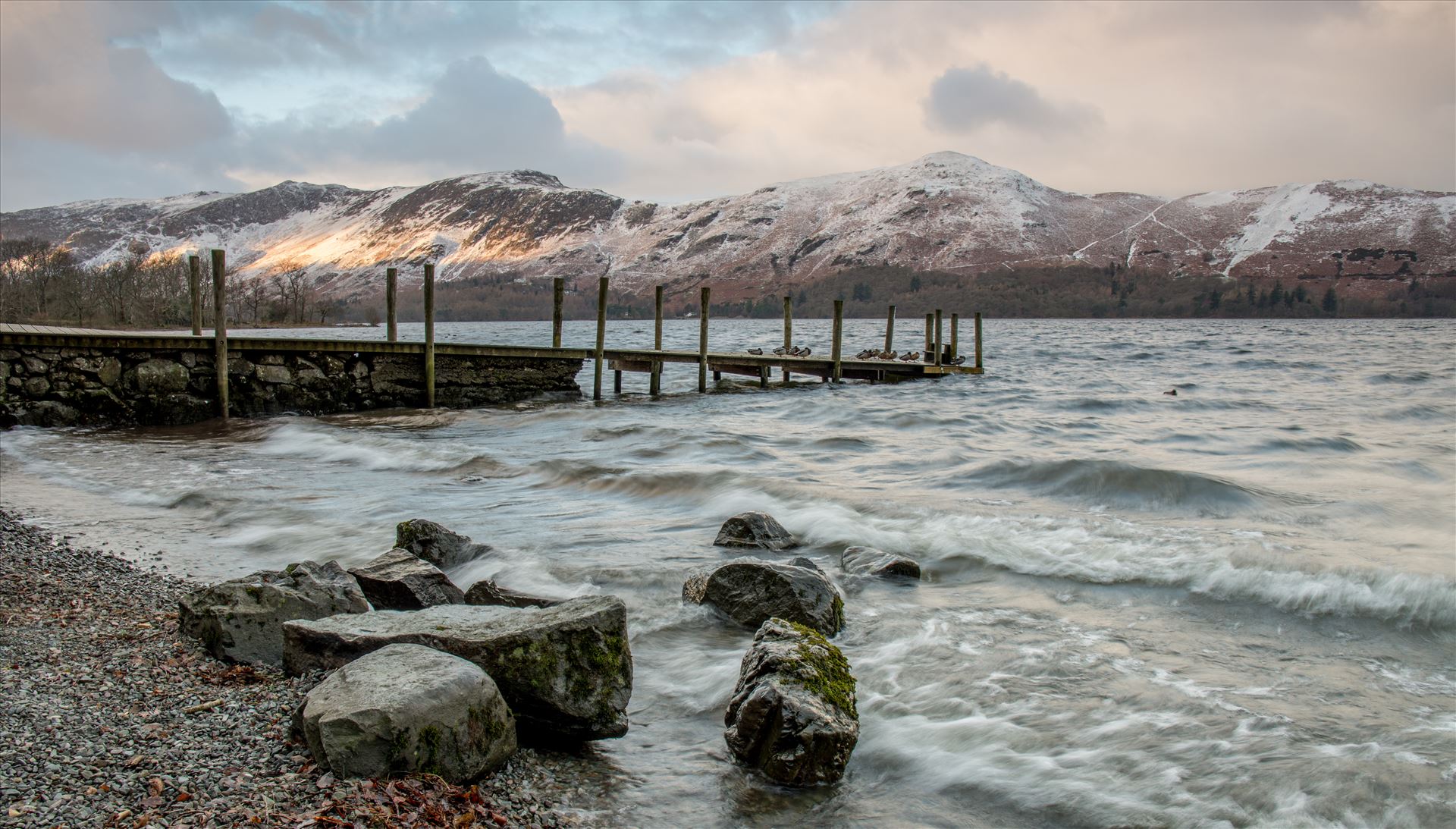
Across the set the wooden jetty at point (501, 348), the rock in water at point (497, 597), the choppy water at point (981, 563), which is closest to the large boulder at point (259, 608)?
the rock in water at point (497, 597)

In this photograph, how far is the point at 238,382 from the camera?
20.5m

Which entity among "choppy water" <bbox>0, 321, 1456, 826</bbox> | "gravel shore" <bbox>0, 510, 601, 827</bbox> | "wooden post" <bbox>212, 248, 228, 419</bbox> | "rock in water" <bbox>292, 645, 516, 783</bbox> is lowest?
"choppy water" <bbox>0, 321, 1456, 826</bbox>

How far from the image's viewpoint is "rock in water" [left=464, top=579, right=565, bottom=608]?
6473 millimetres

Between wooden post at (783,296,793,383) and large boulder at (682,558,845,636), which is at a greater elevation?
wooden post at (783,296,793,383)

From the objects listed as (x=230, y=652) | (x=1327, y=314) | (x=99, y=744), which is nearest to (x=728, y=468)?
(x=230, y=652)

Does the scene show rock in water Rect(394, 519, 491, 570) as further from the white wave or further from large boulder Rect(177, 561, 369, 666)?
the white wave

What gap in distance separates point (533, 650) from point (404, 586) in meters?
2.37

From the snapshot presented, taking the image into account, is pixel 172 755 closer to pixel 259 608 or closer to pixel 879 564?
pixel 259 608

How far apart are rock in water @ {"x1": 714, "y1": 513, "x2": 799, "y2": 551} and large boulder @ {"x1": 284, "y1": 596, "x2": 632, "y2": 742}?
4904mm

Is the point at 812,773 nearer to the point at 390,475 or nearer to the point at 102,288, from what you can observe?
the point at 390,475

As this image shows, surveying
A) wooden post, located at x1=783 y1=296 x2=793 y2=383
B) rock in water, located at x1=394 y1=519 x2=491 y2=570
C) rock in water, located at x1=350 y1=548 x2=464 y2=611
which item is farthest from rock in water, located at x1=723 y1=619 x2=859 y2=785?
wooden post, located at x1=783 y1=296 x2=793 y2=383

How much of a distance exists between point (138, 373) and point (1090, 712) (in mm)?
20002

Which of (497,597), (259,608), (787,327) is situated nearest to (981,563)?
(497,597)

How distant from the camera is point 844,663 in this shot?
5.31 meters
